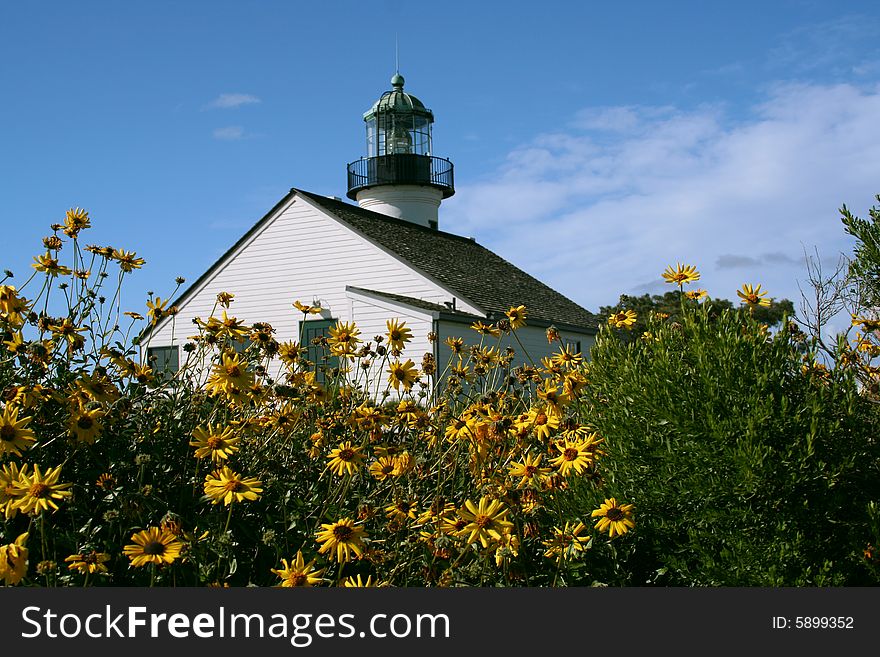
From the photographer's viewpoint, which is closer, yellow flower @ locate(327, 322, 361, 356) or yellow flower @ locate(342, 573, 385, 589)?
yellow flower @ locate(342, 573, 385, 589)

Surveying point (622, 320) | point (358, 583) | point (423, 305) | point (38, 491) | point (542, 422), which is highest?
point (423, 305)

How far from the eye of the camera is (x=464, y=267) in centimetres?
2514

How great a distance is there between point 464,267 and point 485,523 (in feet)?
72.1

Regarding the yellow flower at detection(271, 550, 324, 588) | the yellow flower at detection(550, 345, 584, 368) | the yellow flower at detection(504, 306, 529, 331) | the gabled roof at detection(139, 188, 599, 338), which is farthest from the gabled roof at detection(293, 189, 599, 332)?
the yellow flower at detection(271, 550, 324, 588)

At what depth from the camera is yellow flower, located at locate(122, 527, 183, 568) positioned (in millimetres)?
2971

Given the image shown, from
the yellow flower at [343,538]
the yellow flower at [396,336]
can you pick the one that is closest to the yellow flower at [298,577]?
the yellow flower at [343,538]

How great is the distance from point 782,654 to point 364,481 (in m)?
2.23

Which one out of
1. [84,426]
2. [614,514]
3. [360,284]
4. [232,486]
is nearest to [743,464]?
[614,514]

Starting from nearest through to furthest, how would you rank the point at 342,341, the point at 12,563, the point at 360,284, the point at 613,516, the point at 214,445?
1. the point at 12,563
2. the point at 613,516
3. the point at 214,445
4. the point at 342,341
5. the point at 360,284

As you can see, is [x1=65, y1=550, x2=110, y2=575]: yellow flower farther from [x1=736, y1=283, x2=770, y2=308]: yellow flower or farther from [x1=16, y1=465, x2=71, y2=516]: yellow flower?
[x1=736, y1=283, x2=770, y2=308]: yellow flower

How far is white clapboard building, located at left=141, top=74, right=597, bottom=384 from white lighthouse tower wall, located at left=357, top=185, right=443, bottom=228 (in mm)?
1137

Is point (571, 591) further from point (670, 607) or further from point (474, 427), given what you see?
point (474, 427)

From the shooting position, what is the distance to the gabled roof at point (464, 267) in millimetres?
22375

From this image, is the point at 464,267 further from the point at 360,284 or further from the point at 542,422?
the point at 542,422
